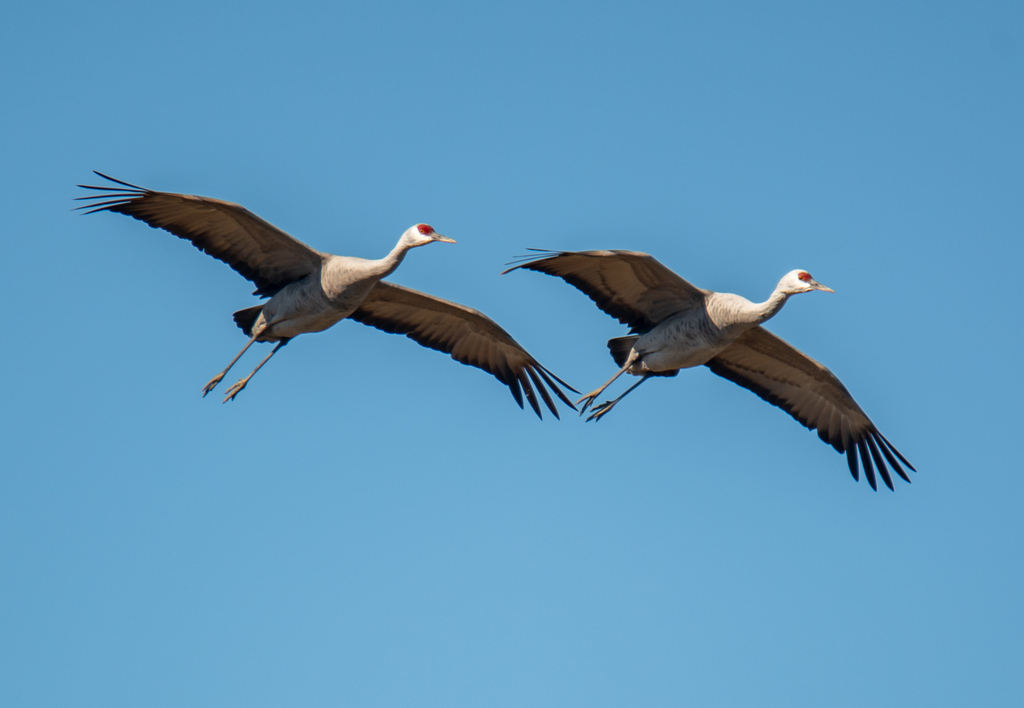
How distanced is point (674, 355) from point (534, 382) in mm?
2377

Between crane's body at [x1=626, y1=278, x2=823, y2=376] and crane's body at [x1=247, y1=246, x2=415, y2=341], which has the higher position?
crane's body at [x1=626, y1=278, x2=823, y2=376]

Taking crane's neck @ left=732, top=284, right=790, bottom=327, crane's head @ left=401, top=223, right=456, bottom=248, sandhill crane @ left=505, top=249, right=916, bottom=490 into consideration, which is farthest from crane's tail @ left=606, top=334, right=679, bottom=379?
crane's head @ left=401, top=223, right=456, bottom=248

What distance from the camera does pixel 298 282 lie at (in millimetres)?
15922

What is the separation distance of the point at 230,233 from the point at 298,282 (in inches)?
41.2

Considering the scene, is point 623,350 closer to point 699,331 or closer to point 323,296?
point 699,331

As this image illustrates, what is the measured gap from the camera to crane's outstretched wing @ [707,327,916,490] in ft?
58.0

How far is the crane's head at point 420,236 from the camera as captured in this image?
15141 mm

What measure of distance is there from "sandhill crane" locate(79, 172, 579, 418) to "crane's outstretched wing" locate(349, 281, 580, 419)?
0.01m

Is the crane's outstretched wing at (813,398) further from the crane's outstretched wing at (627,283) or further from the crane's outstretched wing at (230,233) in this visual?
the crane's outstretched wing at (230,233)

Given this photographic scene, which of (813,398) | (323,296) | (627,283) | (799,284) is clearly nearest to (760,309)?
(799,284)

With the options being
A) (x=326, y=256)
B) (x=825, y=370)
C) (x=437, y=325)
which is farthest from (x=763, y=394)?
(x=326, y=256)

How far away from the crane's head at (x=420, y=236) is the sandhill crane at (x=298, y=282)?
0.01 meters

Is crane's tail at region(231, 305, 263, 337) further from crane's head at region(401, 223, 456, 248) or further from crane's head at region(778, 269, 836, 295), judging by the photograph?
crane's head at region(778, 269, 836, 295)

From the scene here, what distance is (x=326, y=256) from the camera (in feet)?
51.4
